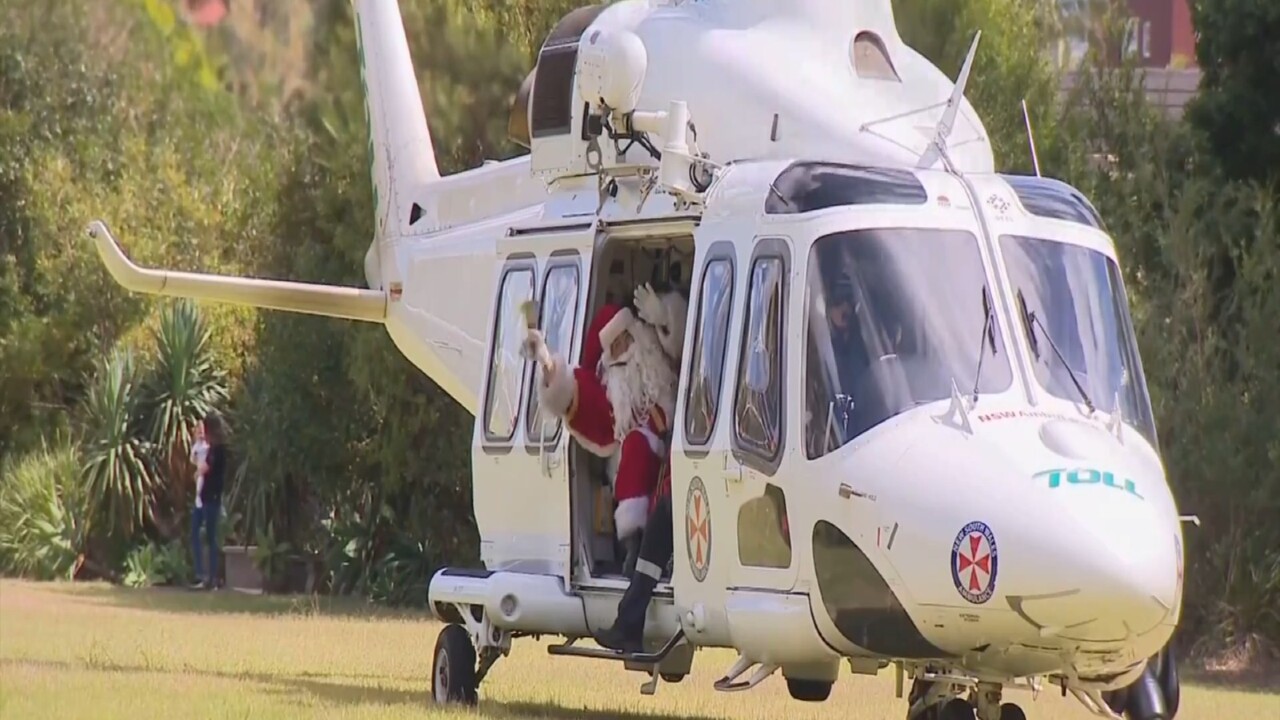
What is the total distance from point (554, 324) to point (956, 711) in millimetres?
3059

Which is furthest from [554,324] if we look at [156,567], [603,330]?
[156,567]

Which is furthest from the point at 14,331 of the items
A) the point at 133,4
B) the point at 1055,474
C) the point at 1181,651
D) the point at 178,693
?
the point at 133,4

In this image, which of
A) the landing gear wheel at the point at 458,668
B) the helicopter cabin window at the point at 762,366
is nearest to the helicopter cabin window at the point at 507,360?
the landing gear wheel at the point at 458,668

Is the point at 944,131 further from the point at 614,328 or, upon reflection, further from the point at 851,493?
the point at 851,493

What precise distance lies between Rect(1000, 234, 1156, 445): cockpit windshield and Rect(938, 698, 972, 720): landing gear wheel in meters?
1.42

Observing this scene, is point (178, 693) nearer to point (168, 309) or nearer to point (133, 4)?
point (168, 309)

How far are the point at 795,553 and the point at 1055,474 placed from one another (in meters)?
1.28

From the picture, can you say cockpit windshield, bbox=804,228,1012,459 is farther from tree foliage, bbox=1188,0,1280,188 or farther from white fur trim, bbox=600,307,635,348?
tree foliage, bbox=1188,0,1280,188

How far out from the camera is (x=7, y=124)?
29.1m

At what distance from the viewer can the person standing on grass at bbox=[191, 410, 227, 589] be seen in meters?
24.6

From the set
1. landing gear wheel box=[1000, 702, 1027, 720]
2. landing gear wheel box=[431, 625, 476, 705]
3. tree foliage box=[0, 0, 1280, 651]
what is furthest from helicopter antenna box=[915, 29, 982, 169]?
tree foliage box=[0, 0, 1280, 651]

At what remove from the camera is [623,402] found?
38.2 feet

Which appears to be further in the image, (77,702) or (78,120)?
(78,120)

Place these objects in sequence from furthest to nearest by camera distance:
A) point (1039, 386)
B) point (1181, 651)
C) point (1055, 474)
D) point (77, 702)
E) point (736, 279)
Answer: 1. point (1181, 651)
2. point (77, 702)
3. point (736, 279)
4. point (1039, 386)
5. point (1055, 474)
